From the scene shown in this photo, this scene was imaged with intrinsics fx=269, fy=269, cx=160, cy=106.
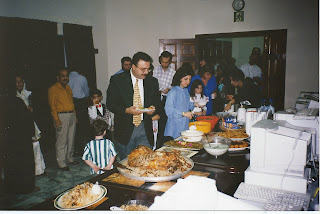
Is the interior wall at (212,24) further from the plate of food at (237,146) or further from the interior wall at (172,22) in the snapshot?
the plate of food at (237,146)

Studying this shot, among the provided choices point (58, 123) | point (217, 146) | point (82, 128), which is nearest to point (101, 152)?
point (217, 146)

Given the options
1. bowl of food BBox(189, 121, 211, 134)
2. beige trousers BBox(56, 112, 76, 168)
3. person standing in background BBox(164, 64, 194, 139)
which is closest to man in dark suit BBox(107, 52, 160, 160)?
person standing in background BBox(164, 64, 194, 139)

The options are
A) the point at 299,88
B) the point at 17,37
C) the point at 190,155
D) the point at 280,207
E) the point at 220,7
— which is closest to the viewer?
the point at 280,207

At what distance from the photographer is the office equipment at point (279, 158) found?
1673 millimetres

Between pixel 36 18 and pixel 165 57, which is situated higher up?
pixel 36 18

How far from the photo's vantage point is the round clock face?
19.2 ft

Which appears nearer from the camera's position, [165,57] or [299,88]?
[165,57]

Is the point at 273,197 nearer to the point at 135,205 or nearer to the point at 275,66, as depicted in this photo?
the point at 135,205

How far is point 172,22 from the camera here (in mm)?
6574

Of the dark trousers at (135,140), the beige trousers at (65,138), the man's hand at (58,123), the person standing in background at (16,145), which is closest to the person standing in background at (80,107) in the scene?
the beige trousers at (65,138)

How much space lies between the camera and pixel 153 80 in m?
3.01

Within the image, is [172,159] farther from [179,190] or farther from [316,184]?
[316,184]

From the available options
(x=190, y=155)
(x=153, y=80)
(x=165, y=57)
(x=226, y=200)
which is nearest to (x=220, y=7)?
(x=165, y=57)

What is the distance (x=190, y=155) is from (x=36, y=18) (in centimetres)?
436
